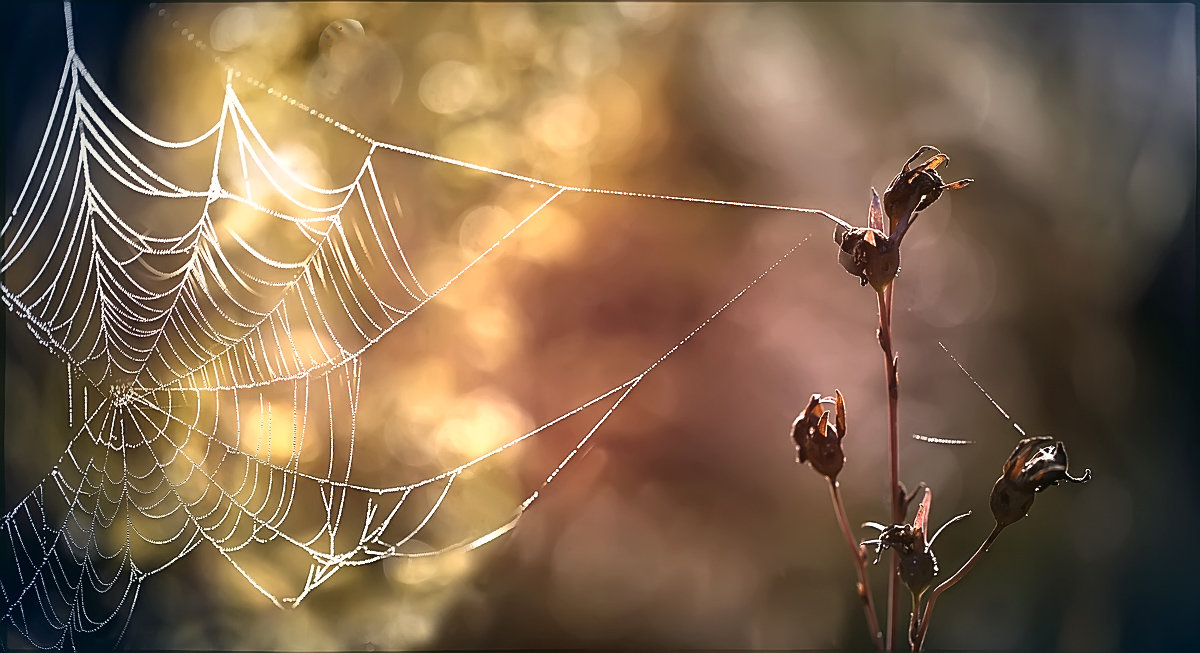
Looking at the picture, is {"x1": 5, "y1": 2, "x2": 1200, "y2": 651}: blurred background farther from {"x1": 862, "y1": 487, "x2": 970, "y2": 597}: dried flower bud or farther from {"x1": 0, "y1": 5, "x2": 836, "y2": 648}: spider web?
{"x1": 862, "y1": 487, "x2": 970, "y2": 597}: dried flower bud

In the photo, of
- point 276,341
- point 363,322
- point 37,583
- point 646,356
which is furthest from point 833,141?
point 37,583

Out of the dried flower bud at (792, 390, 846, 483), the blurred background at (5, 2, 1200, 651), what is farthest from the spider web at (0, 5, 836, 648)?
the dried flower bud at (792, 390, 846, 483)

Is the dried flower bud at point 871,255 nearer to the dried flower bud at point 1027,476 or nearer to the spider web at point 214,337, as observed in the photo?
the dried flower bud at point 1027,476

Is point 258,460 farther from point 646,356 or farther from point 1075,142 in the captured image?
point 1075,142

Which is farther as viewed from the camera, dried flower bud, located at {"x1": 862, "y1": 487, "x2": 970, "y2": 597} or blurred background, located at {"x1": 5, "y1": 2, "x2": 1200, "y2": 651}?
blurred background, located at {"x1": 5, "y1": 2, "x2": 1200, "y2": 651}

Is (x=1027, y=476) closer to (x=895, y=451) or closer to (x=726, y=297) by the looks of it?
(x=895, y=451)

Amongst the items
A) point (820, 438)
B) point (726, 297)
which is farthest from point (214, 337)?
point (820, 438)
